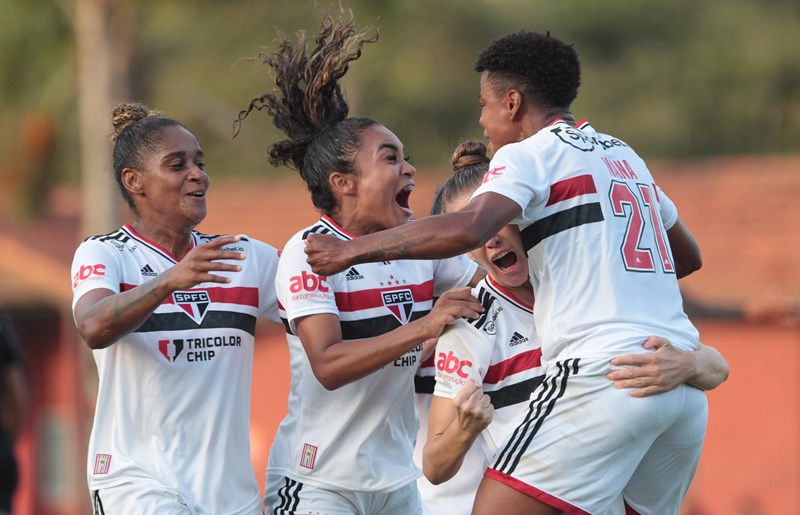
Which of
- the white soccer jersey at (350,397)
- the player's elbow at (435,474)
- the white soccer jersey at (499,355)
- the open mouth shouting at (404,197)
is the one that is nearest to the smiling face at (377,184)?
the open mouth shouting at (404,197)

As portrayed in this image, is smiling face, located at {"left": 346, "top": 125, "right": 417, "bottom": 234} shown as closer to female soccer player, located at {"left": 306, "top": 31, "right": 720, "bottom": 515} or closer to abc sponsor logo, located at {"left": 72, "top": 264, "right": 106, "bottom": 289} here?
female soccer player, located at {"left": 306, "top": 31, "right": 720, "bottom": 515}

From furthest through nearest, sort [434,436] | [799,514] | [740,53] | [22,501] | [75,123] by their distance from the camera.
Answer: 1. [740,53]
2. [75,123]
3. [22,501]
4. [799,514]
5. [434,436]

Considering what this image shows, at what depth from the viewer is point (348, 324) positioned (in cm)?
540

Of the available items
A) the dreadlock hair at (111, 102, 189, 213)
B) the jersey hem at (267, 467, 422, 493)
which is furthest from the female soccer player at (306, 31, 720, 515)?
the dreadlock hair at (111, 102, 189, 213)

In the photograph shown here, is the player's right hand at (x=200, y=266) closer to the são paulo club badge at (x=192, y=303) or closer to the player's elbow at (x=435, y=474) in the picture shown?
the são paulo club badge at (x=192, y=303)

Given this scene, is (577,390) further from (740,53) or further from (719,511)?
(740,53)

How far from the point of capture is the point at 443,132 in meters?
31.7

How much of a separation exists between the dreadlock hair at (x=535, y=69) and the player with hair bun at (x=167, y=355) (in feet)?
4.22

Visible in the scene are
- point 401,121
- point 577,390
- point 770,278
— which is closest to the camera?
point 577,390

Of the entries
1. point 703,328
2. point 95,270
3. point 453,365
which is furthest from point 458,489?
point 703,328

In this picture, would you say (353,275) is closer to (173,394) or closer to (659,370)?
(173,394)

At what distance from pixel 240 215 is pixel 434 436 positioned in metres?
14.1

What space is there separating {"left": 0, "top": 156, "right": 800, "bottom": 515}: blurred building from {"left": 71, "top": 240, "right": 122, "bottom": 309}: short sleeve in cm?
366

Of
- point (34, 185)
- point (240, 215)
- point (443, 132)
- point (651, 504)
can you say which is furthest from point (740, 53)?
point (651, 504)
